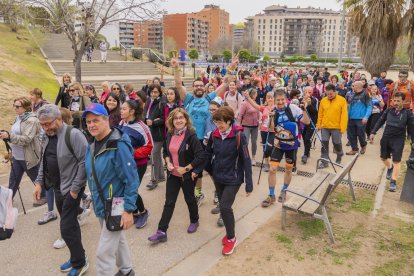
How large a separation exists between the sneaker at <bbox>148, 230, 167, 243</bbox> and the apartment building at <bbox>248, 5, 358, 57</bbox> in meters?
147

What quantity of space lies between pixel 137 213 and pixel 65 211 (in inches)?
59.4

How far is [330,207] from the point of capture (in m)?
5.32

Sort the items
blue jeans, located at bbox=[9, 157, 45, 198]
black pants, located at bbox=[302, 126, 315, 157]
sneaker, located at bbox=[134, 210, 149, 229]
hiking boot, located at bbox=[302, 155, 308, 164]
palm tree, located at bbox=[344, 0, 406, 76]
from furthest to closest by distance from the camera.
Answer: palm tree, located at bbox=[344, 0, 406, 76] → black pants, located at bbox=[302, 126, 315, 157] → hiking boot, located at bbox=[302, 155, 308, 164] → blue jeans, located at bbox=[9, 157, 45, 198] → sneaker, located at bbox=[134, 210, 149, 229]

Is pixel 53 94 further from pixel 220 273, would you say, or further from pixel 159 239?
pixel 220 273

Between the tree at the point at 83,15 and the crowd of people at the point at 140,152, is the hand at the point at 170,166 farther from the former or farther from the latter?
the tree at the point at 83,15

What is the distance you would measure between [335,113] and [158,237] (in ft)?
15.3

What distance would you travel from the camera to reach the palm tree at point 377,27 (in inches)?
583

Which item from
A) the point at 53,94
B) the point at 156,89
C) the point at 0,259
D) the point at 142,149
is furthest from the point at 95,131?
the point at 53,94

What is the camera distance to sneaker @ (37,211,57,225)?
4.81 m

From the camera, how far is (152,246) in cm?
423

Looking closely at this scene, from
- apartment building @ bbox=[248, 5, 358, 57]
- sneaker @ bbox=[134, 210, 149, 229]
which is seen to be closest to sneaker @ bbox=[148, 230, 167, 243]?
sneaker @ bbox=[134, 210, 149, 229]

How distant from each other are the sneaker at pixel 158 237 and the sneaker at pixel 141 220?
1.57 ft

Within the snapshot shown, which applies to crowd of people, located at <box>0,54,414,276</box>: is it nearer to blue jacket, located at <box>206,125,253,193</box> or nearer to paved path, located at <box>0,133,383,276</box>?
blue jacket, located at <box>206,125,253,193</box>

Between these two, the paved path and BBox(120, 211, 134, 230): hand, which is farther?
the paved path
